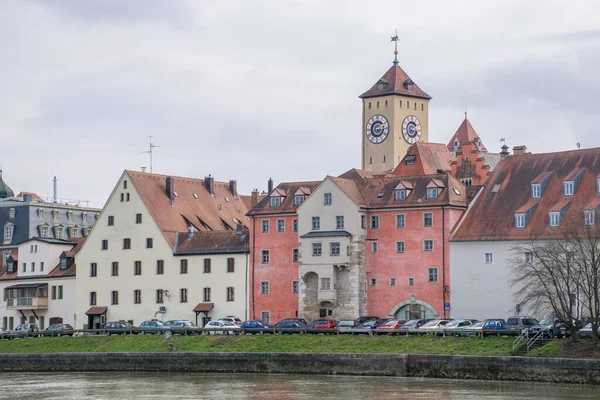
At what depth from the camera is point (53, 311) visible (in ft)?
403

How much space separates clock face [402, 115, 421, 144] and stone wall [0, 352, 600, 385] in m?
64.5

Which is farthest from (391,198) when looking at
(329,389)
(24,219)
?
(24,219)

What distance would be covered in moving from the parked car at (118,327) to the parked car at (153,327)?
1.18 metres

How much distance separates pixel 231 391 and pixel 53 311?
5049 cm

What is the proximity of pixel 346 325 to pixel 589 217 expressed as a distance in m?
19.0

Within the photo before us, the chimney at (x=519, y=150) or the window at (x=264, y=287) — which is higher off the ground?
the chimney at (x=519, y=150)

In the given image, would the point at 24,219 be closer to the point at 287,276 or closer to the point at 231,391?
the point at 287,276

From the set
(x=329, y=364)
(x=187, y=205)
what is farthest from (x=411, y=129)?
(x=329, y=364)

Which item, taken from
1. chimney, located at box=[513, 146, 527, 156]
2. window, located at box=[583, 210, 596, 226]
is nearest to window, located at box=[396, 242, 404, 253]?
chimney, located at box=[513, 146, 527, 156]

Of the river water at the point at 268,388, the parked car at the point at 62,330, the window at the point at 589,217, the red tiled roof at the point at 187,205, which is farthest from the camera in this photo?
the red tiled roof at the point at 187,205

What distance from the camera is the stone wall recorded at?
246 ft

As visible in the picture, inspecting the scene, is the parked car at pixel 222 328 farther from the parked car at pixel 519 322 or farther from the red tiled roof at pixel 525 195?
the parked car at pixel 519 322

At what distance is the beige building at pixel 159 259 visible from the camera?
11325 centimetres

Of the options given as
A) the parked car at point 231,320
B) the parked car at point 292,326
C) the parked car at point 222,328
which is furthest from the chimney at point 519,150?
the parked car at point 222,328
